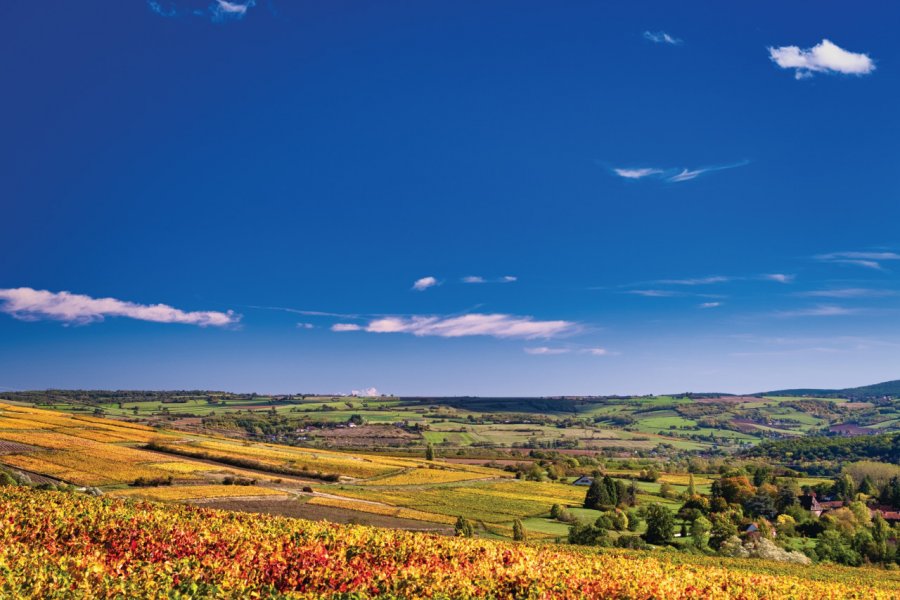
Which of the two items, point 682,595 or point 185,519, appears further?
point 185,519

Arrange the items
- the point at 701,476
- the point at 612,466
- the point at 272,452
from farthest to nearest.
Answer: the point at 612,466 → the point at 701,476 → the point at 272,452

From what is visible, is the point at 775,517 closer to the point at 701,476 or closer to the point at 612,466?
the point at 701,476

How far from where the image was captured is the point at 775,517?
89.9 meters

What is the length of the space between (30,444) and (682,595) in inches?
3318

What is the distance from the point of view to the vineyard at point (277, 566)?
12.1 metres

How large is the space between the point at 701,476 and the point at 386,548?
138368 millimetres

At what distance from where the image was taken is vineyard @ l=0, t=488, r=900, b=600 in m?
12.1

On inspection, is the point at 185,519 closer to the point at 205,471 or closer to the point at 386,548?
the point at 386,548

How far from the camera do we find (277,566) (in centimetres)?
1404

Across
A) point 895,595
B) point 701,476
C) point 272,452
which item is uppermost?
point 895,595

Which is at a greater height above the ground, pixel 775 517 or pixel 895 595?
pixel 895 595

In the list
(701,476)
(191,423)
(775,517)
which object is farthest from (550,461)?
(191,423)

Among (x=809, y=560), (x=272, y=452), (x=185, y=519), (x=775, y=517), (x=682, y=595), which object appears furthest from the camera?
(x=272, y=452)

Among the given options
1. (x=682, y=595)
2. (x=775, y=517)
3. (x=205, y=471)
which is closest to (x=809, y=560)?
(x=775, y=517)
